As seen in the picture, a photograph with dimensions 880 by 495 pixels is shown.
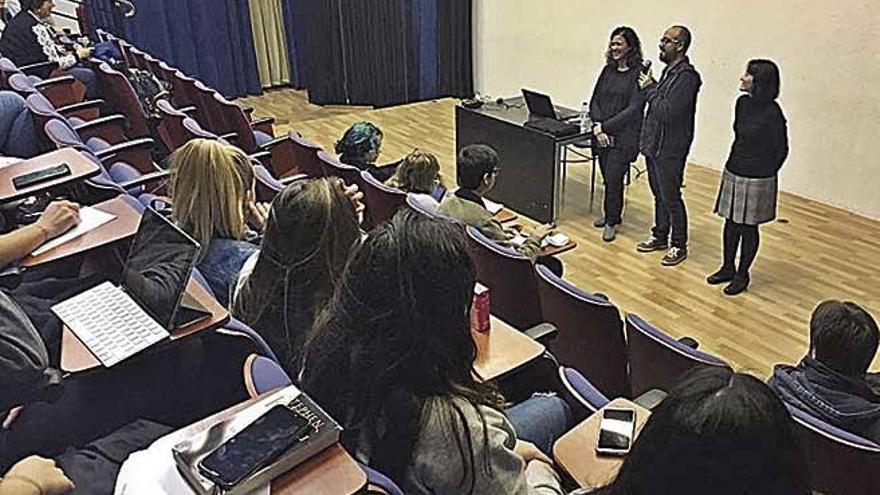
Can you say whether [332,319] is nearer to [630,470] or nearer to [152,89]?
[630,470]

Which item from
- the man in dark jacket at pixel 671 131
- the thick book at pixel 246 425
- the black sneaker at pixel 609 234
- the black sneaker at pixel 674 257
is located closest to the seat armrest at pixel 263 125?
the black sneaker at pixel 609 234

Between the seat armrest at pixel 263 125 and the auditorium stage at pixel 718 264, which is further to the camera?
the seat armrest at pixel 263 125

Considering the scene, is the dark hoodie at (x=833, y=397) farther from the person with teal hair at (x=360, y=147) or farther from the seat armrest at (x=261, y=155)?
the seat armrest at (x=261, y=155)

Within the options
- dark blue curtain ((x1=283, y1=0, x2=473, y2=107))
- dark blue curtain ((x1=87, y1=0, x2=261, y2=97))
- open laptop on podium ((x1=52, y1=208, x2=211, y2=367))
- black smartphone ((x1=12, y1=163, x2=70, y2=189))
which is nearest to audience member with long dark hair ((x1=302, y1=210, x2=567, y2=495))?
open laptop on podium ((x1=52, y1=208, x2=211, y2=367))

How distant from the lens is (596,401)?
205cm

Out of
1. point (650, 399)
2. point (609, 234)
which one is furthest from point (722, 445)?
point (609, 234)

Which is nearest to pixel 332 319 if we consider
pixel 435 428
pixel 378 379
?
pixel 378 379

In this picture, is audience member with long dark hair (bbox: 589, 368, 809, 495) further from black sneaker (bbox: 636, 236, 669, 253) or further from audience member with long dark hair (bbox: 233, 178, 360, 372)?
black sneaker (bbox: 636, 236, 669, 253)

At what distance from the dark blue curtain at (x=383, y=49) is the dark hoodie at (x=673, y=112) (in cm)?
412

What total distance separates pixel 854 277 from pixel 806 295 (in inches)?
17.2

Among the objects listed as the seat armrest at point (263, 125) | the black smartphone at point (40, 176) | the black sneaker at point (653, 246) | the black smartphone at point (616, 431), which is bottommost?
the black sneaker at point (653, 246)

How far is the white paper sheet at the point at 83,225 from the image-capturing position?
2.27 meters

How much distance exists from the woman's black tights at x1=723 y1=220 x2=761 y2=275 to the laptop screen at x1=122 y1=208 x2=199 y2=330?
3.02 m

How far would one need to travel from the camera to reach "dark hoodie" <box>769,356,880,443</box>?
2088mm
